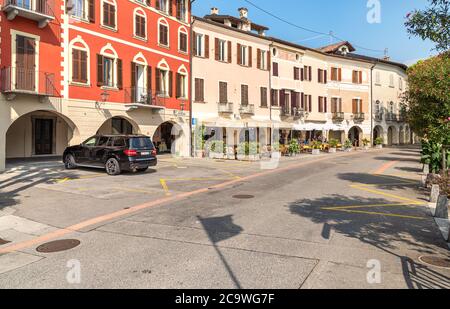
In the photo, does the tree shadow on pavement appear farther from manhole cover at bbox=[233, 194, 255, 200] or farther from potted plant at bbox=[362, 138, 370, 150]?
potted plant at bbox=[362, 138, 370, 150]

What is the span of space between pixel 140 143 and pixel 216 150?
1102cm

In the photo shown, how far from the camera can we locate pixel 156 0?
25141mm

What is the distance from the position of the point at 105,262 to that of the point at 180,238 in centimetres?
163

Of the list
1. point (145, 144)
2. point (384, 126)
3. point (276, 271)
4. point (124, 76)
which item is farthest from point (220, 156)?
point (384, 126)

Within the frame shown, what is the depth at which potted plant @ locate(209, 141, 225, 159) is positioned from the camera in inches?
1057

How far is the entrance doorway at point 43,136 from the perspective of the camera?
72.5ft

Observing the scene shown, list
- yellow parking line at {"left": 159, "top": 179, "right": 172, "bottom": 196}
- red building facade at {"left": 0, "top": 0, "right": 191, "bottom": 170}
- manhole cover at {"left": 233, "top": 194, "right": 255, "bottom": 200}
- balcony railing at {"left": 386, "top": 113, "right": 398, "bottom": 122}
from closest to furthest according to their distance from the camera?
manhole cover at {"left": 233, "top": 194, "right": 255, "bottom": 200}, yellow parking line at {"left": 159, "top": 179, "right": 172, "bottom": 196}, red building facade at {"left": 0, "top": 0, "right": 191, "bottom": 170}, balcony railing at {"left": 386, "top": 113, "right": 398, "bottom": 122}

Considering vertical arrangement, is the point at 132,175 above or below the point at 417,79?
below

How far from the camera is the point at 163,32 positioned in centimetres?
2586

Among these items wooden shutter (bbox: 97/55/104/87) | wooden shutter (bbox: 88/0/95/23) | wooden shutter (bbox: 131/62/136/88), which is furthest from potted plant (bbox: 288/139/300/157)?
wooden shutter (bbox: 88/0/95/23)

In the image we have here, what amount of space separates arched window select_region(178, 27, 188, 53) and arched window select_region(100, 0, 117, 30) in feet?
20.4

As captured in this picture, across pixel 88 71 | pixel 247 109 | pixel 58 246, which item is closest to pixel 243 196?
pixel 58 246

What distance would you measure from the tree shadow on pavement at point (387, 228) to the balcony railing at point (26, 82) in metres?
13.7

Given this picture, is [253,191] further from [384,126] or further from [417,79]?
[384,126]
